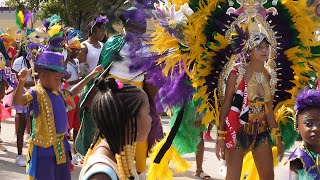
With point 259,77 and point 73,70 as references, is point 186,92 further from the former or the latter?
point 73,70

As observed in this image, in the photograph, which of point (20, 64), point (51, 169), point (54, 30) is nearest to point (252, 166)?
point (51, 169)

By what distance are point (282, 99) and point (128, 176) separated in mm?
3300

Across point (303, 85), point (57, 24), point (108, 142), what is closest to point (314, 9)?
point (303, 85)

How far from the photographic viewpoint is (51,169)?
17.2ft

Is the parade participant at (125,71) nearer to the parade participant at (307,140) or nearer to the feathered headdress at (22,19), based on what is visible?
the feathered headdress at (22,19)

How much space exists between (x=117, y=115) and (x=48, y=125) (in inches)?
104

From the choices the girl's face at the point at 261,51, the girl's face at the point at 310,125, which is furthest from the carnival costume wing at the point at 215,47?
the girl's face at the point at 310,125

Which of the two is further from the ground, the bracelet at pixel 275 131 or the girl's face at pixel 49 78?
the girl's face at pixel 49 78

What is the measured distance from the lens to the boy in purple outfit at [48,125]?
524 cm

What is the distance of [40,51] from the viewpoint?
5.68 metres

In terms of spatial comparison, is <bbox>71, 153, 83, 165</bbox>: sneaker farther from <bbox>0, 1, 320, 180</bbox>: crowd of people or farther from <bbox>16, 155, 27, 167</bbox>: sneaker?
<bbox>0, 1, 320, 180</bbox>: crowd of people

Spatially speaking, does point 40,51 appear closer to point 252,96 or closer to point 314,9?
point 252,96

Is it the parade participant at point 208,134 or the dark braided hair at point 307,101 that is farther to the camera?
the parade participant at point 208,134

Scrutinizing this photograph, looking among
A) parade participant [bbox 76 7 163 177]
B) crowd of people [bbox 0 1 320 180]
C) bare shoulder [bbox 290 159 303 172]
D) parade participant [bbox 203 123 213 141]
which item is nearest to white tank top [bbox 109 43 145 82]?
parade participant [bbox 76 7 163 177]
